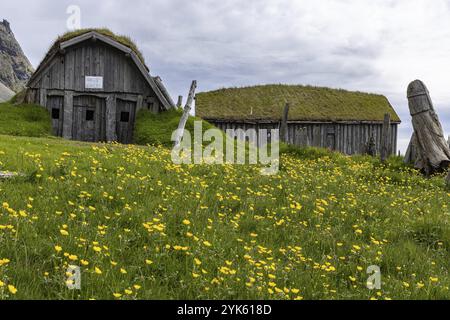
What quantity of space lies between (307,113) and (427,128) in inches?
724

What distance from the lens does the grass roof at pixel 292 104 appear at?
3391cm

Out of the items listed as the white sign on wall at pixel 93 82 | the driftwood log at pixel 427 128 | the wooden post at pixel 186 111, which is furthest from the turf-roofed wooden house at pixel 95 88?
the driftwood log at pixel 427 128

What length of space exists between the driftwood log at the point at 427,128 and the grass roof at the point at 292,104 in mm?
16702

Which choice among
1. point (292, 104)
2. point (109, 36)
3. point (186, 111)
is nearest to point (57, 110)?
point (109, 36)

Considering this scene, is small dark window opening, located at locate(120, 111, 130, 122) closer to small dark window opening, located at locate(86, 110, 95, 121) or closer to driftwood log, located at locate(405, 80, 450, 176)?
small dark window opening, located at locate(86, 110, 95, 121)

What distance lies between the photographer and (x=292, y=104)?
36031mm

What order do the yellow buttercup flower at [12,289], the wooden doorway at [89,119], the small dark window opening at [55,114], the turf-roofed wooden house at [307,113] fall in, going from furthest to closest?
the turf-roofed wooden house at [307,113] < the small dark window opening at [55,114] < the wooden doorway at [89,119] < the yellow buttercup flower at [12,289]

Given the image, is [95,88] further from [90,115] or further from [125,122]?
[125,122]

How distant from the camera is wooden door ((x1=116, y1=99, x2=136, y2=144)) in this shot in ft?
82.4

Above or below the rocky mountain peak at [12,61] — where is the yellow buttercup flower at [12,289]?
below

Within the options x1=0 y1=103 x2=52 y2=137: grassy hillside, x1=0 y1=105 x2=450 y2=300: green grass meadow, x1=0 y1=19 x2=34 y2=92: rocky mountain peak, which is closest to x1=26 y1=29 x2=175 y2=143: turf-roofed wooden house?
x1=0 y1=103 x2=52 y2=137: grassy hillside

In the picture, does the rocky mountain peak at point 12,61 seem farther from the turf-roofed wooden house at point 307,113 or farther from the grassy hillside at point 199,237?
Result: the grassy hillside at point 199,237

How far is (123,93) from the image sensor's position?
2481 cm
